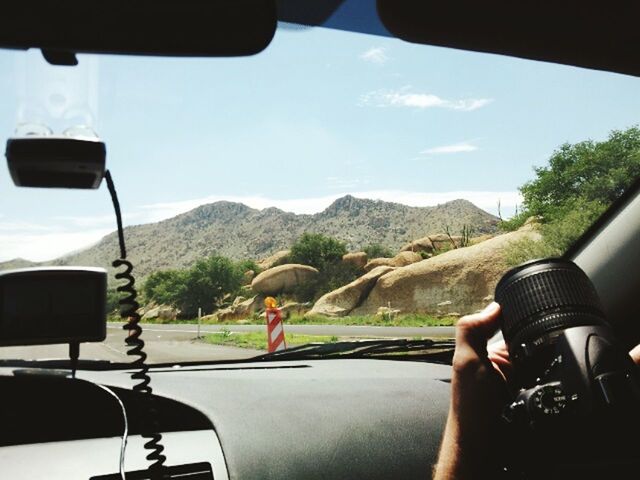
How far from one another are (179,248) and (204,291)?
3.11 feet

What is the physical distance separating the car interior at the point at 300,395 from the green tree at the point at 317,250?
316 cm

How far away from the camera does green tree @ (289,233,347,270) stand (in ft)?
23.3

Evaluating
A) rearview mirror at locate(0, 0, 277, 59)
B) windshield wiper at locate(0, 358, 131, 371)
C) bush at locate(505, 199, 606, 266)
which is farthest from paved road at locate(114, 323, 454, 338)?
rearview mirror at locate(0, 0, 277, 59)

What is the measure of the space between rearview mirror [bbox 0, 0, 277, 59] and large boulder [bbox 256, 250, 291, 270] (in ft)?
12.9

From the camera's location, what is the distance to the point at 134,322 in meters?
2.72

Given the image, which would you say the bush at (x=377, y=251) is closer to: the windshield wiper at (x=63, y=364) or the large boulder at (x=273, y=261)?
the large boulder at (x=273, y=261)

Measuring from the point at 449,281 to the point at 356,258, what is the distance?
1.05 meters

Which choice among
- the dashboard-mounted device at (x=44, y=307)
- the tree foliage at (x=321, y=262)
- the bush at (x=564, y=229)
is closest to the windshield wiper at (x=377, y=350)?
the bush at (x=564, y=229)

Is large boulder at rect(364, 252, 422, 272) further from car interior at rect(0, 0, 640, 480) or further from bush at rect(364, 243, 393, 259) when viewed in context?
car interior at rect(0, 0, 640, 480)

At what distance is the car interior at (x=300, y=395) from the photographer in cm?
294

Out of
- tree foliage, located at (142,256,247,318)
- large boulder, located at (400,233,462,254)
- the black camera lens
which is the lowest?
large boulder, located at (400,233,462,254)

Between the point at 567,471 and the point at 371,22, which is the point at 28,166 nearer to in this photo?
the point at 567,471

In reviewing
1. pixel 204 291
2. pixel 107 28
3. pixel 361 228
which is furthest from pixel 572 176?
pixel 361 228

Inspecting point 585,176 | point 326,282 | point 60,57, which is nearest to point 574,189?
point 585,176
